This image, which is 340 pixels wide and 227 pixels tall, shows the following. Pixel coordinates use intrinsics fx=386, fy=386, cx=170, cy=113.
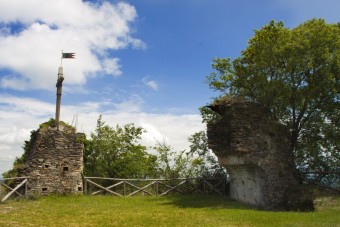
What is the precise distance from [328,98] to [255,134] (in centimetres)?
701

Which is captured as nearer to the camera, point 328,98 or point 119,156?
point 328,98

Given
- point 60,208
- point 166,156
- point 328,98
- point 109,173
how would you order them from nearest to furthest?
point 60,208 → point 328,98 → point 109,173 → point 166,156

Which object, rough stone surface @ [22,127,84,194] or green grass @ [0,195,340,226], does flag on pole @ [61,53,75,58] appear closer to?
rough stone surface @ [22,127,84,194]

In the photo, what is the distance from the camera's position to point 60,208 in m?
16.3

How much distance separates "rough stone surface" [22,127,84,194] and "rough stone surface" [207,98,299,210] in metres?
7.44

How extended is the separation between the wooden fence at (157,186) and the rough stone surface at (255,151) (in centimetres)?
513

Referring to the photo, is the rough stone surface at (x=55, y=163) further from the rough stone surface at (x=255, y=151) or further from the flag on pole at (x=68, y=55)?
the rough stone surface at (x=255, y=151)

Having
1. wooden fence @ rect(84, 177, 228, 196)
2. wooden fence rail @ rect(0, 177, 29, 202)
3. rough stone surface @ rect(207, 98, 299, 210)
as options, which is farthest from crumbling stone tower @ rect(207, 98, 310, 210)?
wooden fence rail @ rect(0, 177, 29, 202)

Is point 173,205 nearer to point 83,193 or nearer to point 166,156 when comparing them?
point 83,193

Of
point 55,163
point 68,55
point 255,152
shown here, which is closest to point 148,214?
point 255,152

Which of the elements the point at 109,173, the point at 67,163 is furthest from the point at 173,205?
the point at 109,173

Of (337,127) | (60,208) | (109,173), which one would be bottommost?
(60,208)

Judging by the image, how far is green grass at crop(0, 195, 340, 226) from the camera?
12.9 m

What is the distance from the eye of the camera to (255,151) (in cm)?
1745
